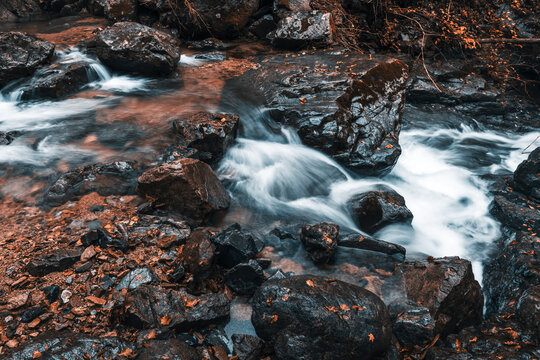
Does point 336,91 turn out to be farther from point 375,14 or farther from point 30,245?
point 30,245

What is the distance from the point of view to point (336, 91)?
6.82m

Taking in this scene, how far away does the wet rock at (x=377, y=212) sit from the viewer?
5.32 m

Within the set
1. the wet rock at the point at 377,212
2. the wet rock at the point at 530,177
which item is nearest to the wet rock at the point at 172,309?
the wet rock at the point at 377,212

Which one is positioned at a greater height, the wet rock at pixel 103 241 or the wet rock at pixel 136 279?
→ the wet rock at pixel 103 241

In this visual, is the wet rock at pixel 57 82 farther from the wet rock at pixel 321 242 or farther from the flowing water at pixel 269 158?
the wet rock at pixel 321 242

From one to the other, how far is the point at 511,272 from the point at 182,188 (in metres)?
4.31

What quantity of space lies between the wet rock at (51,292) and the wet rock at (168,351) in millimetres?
1096

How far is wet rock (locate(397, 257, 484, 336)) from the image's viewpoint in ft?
12.5

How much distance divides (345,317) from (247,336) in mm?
936

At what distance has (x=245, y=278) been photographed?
3953 mm

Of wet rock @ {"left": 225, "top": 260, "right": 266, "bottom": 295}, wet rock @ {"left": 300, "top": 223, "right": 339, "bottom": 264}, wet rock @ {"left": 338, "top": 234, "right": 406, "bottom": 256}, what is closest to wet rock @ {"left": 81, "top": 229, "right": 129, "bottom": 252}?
wet rock @ {"left": 225, "top": 260, "right": 266, "bottom": 295}

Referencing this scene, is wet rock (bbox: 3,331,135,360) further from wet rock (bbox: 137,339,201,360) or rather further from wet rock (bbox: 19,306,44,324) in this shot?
wet rock (bbox: 19,306,44,324)

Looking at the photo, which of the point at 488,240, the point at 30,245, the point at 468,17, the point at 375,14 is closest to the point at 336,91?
the point at 488,240

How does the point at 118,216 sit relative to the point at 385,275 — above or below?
above
